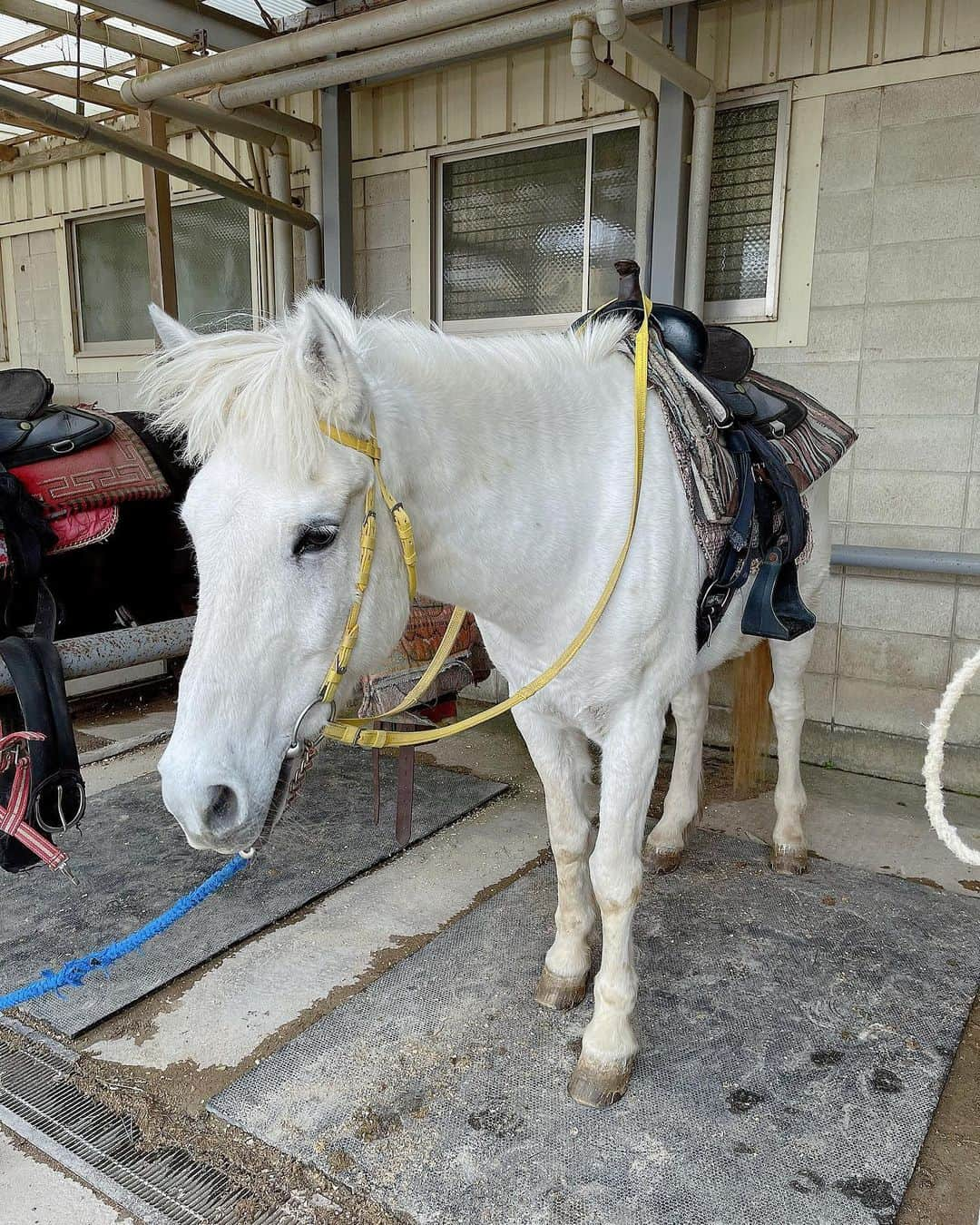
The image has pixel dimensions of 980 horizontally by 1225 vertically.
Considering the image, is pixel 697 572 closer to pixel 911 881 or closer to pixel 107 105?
pixel 911 881

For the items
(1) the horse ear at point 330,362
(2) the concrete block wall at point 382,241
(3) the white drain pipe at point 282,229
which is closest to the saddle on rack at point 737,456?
(1) the horse ear at point 330,362

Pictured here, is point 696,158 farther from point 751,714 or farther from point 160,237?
point 160,237

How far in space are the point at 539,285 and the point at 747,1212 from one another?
12.4 feet

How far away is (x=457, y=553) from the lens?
1420mm

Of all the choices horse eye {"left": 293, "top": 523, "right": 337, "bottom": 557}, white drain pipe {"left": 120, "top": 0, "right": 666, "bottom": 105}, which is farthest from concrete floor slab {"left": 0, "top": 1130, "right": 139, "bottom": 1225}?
white drain pipe {"left": 120, "top": 0, "right": 666, "bottom": 105}

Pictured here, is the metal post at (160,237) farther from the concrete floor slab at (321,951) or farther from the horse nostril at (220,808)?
the horse nostril at (220,808)

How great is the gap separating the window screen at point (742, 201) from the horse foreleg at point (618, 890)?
2.58 meters

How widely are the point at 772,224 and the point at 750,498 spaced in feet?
7.01

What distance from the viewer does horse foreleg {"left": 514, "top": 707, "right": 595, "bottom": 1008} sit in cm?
188

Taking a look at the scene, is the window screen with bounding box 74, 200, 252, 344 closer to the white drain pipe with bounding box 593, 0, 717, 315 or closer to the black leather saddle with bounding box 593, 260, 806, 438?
the white drain pipe with bounding box 593, 0, 717, 315

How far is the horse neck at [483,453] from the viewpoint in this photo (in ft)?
4.32

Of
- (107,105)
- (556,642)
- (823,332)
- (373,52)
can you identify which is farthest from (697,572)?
(107,105)

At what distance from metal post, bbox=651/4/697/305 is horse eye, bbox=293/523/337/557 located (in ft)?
8.96

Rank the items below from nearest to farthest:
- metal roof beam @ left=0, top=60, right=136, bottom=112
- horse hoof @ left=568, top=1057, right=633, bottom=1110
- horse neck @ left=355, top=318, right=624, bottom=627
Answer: horse neck @ left=355, top=318, right=624, bottom=627
horse hoof @ left=568, top=1057, right=633, bottom=1110
metal roof beam @ left=0, top=60, right=136, bottom=112
